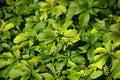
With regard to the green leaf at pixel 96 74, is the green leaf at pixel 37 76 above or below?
below

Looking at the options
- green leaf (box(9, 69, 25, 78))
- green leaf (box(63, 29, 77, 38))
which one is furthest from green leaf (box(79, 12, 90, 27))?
green leaf (box(9, 69, 25, 78))

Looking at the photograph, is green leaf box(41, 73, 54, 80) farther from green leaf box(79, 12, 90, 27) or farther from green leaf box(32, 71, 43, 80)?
green leaf box(79, 12, 90, 27)

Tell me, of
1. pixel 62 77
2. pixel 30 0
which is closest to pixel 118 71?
pixel 62 77

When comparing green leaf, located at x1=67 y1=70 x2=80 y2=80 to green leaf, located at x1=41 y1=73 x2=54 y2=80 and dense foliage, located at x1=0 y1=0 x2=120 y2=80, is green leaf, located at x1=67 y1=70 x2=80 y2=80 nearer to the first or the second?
dense foliage, located at x1=0 y1=0 x2=120 y2=80

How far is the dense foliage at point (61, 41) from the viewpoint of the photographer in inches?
95.3

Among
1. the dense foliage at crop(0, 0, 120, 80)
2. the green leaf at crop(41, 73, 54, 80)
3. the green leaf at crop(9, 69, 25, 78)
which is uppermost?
the dense foliage at crop(0, 0, 120, 80)

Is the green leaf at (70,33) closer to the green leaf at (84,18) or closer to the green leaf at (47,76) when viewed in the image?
the green leaf at (84,18)

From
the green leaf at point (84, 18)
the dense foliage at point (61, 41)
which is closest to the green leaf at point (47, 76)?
the dense foliage at point (61, 41)

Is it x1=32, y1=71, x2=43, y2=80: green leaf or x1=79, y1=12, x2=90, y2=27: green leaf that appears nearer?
x1=32, y1=71, x2=43, y2=80: green leaf

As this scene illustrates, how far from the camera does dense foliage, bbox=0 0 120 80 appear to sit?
242 centimetres

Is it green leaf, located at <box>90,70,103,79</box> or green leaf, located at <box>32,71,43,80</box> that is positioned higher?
green leaf, located at <box>90,70,103,79</box>

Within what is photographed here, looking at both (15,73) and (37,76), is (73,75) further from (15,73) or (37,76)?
(15,73)

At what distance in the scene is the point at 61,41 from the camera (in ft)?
8.41

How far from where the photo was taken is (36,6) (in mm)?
3049
